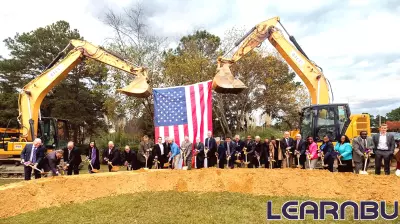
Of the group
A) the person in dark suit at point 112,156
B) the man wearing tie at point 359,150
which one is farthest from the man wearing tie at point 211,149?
the man wearing tie at point 359,150

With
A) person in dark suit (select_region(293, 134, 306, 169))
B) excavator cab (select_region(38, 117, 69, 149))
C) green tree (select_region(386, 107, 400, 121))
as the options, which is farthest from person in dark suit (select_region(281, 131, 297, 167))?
green tree (select_region(386, 107, 400, 121))

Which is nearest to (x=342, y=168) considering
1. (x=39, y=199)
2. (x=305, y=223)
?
(x=305, y=223)

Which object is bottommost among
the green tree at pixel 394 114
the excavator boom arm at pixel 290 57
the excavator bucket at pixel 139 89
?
the green tree at pixel 394 114

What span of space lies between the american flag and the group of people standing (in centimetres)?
83

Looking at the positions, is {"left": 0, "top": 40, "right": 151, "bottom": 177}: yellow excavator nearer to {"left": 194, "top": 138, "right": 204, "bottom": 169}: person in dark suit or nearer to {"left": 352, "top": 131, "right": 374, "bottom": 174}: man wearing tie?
{"left": 194, "top": 138, "right": 204, "bottom": 169}: person in dark suit

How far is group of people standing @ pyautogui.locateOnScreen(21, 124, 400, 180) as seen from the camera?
1211cm

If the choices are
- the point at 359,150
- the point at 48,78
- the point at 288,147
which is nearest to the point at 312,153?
the point at 288,147

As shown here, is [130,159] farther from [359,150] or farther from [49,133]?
[359,150]

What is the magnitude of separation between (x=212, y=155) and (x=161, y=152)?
207 centimetres

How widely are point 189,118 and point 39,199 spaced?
25.2 ft

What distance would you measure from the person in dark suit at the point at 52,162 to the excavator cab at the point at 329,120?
31.9ft

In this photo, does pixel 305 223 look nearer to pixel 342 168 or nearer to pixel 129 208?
pixel 129 208

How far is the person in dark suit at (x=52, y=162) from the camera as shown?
12117 mm

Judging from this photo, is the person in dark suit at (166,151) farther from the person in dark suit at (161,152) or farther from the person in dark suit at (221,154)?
the person in dark suit at (221,154)
